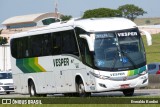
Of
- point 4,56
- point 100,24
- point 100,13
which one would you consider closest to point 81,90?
point 100,24

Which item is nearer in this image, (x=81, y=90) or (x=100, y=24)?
(x=100, y=24)

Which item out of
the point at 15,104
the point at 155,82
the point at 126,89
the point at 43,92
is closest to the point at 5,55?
the point at 155,82

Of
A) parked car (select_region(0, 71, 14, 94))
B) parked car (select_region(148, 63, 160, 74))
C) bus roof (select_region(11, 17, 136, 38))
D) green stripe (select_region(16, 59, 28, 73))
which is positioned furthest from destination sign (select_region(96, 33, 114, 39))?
parked car (select_region(148, 63, 160, 74))

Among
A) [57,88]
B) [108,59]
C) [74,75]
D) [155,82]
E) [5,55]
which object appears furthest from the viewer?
[5,55]

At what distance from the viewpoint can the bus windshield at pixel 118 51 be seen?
89.0ft

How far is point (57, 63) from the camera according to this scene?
3042 cm

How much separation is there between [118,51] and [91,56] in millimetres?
1116

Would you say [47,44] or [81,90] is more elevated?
[47,44]

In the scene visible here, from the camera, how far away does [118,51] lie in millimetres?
27219

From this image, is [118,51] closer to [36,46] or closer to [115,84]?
[115,84]

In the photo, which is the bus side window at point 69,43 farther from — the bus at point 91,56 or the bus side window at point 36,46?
the bus side window at point 36,46

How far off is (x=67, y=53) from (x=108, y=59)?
268 cm

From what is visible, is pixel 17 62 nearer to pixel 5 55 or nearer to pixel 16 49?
pixel 16 49

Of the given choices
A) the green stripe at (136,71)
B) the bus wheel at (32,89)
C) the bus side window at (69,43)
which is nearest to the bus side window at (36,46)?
the bus wheel at (32,89)
